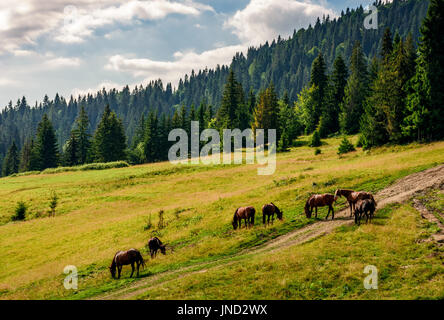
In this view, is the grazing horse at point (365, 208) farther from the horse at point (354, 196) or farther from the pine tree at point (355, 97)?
the pine tree at point (355, 97)

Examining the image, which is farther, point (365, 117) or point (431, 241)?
point (365, 117)

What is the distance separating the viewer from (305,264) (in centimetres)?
1500

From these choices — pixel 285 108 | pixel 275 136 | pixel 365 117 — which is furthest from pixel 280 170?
pixel 285 108

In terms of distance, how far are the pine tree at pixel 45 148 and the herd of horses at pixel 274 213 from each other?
86.4m

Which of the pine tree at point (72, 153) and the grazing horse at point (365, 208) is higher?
the pine tree at point (72, 153)

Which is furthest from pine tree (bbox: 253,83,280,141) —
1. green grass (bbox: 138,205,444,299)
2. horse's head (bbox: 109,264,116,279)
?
horse's head (bbox: 109,264,116,279)

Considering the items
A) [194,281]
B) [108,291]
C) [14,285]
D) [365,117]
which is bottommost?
[14,285]

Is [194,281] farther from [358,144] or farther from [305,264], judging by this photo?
[358,144]

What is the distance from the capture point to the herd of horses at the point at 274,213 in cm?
1920

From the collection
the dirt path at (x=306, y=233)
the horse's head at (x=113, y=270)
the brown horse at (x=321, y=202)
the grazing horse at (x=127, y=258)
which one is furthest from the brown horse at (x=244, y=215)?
the horse's head at (x=113, y=270)

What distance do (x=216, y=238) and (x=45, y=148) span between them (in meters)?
91.1

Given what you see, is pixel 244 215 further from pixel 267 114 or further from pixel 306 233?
pixel 267 114

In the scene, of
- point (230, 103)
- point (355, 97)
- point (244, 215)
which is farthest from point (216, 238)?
point (230, 103)
